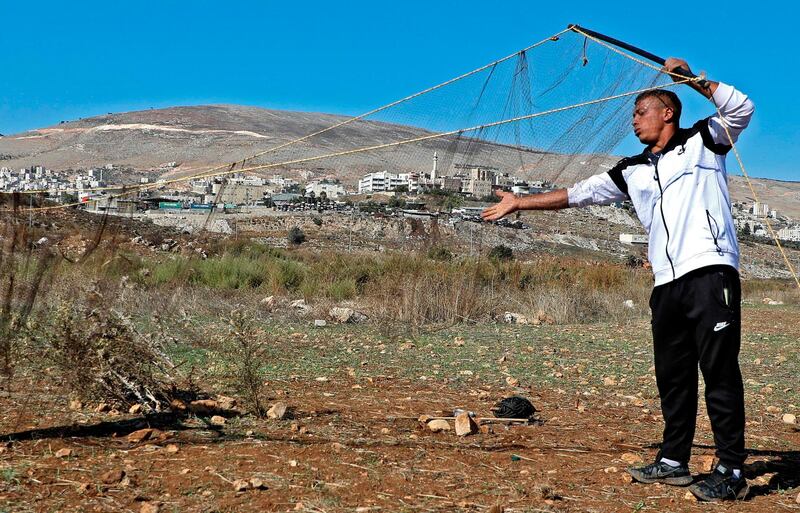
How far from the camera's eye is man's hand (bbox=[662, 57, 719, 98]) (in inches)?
158

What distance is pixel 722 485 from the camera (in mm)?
3855

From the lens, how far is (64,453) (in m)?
4.13

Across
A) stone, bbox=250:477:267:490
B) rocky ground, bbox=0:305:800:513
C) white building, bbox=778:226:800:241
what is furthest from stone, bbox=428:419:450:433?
white building, bbox=778:226:800:241

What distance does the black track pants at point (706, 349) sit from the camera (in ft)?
12.5

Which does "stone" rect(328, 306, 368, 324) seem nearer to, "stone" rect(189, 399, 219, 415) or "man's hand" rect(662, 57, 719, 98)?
"stone" rect(189, 399, 219, 415)

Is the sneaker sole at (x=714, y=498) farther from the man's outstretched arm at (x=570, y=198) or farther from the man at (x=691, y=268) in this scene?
the man's outstretched arm at (x=570, y=198)

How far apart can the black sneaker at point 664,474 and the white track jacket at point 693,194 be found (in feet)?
3.17

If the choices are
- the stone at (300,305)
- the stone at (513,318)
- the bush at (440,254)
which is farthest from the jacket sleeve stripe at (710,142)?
the stone at (300,305)

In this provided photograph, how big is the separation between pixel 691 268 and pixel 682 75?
105 cm

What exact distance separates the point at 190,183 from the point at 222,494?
7.39ft

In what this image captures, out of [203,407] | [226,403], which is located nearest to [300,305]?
[226,403]

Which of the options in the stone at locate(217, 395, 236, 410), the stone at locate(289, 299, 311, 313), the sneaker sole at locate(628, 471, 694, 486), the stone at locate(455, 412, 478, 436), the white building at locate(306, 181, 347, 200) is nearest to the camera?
the sneaker sole at locate(628, 471, 694, 486)

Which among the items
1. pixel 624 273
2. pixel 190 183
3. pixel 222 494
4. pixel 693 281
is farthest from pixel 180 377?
pixel 624 273

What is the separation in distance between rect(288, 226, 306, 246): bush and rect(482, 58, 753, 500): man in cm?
1978
